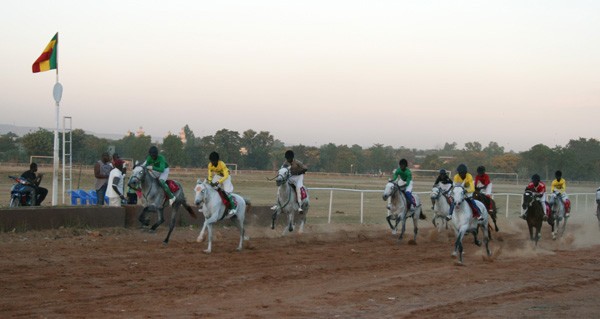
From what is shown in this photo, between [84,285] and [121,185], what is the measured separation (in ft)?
34.8

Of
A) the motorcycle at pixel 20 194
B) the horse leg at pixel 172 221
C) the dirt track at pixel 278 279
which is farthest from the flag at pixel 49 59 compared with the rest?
the horse leg at pixel 172 221

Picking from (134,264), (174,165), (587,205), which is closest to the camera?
(134,264)

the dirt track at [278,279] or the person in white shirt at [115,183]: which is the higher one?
the person in white shirt at [115,183]

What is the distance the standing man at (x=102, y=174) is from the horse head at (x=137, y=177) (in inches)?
157

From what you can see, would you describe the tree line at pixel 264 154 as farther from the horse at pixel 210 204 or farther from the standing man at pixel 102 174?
the horse at pixel 210 204

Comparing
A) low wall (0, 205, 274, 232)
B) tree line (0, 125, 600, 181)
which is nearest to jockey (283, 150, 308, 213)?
low wall (0, 205, 274, 232)

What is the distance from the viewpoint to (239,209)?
18672 millimetres

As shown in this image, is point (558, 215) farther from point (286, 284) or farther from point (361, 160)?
point (361, 160)

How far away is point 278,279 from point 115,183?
944cm

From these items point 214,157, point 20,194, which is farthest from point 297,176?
point 20,194

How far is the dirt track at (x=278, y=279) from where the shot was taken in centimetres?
1121

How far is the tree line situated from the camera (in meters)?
70.8

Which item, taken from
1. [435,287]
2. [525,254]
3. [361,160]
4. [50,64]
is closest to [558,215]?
[525,254]

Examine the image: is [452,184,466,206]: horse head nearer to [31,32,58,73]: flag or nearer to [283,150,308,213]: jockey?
[283,150,308,213]: jockey
